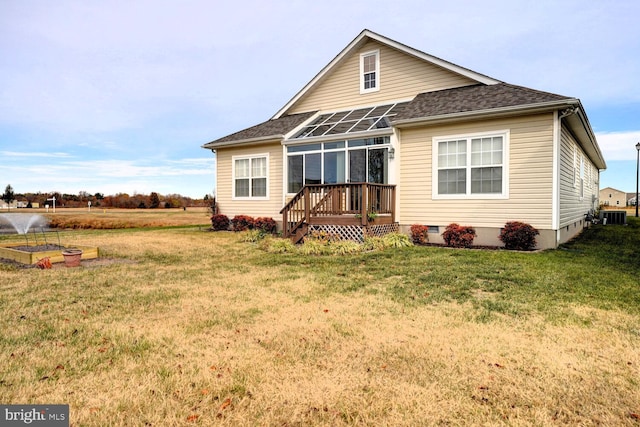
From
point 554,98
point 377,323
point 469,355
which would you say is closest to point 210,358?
point 377,323

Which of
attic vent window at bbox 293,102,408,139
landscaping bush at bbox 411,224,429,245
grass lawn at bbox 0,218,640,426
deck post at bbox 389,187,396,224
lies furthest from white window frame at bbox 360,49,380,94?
grass lawn at bbox 0,218,640,426

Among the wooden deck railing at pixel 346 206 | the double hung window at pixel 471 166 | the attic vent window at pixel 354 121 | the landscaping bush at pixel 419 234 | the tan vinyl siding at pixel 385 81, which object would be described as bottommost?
the landscaping bush at pixel 419 234

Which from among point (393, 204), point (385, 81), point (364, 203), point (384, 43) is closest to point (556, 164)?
point (393, 204)

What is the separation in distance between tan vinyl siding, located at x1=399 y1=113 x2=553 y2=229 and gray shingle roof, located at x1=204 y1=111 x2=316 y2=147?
16.5 feet

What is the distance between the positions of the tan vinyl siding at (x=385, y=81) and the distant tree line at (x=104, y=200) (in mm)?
32793

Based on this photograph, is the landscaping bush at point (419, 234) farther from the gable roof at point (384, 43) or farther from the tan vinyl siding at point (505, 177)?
the gable roof at point (384, 43)

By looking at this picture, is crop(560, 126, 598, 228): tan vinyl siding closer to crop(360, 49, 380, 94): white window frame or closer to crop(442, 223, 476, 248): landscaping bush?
crop(442, 223, 476, 248): landscaping bush

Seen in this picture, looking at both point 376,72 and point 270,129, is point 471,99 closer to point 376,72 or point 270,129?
point 376,72

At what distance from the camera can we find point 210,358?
126 inches

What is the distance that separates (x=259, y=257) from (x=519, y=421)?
729 cm

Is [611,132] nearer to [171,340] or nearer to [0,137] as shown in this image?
[171,340]

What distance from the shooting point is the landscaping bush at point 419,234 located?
11.2 metres

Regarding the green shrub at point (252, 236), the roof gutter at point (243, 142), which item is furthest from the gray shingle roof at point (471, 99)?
the green shrub at point (252, 236)

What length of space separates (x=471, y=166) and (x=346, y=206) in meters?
3.91
